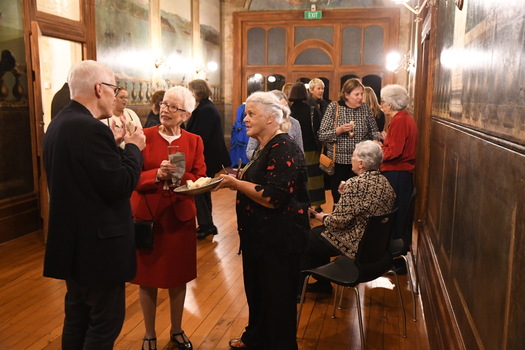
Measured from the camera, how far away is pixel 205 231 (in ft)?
22.1

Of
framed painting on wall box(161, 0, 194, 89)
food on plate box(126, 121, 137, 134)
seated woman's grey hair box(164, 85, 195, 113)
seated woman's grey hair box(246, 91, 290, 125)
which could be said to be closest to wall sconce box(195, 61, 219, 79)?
framed painting on wall box(161, 0, 194, 89)

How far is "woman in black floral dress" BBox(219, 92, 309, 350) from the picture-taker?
297 centimetres

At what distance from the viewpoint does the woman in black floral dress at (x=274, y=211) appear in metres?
2.97

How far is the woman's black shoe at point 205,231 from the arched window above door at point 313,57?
28.7 feet

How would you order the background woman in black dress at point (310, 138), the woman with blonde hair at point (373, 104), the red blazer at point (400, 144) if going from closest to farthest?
the red blazer at point (400, 144), the background woman in black dress at point (310, 138), the woman with blonde hair at point (373, 104)

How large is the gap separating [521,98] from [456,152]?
1396 mm

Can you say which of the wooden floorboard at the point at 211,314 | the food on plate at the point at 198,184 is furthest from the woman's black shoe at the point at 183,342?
the food on plate at the point at 198,184

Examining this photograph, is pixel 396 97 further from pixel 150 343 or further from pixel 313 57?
pixel 313 57

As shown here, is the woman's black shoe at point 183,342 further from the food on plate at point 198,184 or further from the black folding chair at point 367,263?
the food on plate at point 198,184

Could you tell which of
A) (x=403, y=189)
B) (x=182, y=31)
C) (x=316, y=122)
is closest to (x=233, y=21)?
(x=182, y=31)

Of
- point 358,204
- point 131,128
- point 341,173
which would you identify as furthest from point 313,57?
point 131,128

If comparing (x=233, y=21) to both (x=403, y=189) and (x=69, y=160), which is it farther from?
(x=69, y=160)

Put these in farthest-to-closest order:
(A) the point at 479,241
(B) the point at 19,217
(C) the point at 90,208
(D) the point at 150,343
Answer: (B) the point at 19,217, (D) the point at 150,343, (C) the point at 90,208, (A) the point at 479,241

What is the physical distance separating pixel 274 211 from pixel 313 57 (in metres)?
12.0
